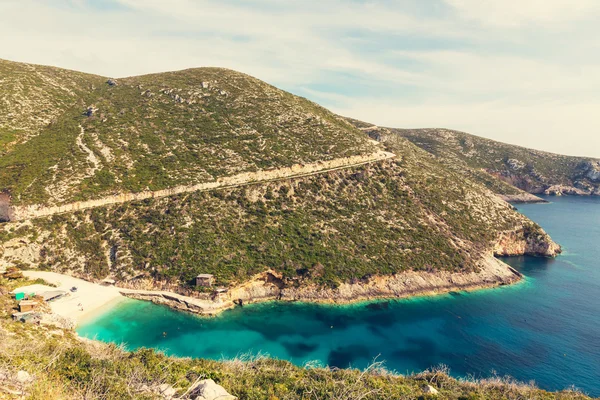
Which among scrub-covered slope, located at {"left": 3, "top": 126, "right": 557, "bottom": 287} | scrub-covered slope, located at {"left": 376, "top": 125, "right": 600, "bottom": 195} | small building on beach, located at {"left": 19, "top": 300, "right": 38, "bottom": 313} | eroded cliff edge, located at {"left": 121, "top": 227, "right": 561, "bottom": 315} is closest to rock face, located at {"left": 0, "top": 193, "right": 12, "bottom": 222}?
scrub-covered slope, located at {"left": 3, "top": 126, "right": 557, "bottom": 287}

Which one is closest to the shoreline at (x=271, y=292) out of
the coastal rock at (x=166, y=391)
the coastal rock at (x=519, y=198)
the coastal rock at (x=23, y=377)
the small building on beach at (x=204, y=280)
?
the small building on beach at (x=204, y=280)

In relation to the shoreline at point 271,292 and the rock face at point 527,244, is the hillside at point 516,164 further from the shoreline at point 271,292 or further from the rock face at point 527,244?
the shoreline at point 271,292

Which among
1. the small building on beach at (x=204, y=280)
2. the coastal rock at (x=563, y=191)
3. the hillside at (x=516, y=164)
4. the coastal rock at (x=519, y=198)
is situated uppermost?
the hillside at (x=516, y=164)

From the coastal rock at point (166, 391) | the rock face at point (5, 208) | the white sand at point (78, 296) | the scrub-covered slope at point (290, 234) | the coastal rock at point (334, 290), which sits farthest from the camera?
the rock face at point (5, 208)

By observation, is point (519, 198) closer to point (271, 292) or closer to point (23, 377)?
point (271, 292)

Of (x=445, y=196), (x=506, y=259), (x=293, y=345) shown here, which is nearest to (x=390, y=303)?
(x=293, y=345)

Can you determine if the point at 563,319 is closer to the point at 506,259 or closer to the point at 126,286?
the point at 506,259

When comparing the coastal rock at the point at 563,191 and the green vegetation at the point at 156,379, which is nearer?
the green vegetation at the point at 156,379

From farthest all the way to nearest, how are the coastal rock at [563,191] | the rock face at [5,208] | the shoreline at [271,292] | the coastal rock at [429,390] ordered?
1. the coastal rock at [563,191]
2. the rock face at [5,208]
3. the shoreline at [271,292]
4. the coastal rock at [429,390]
